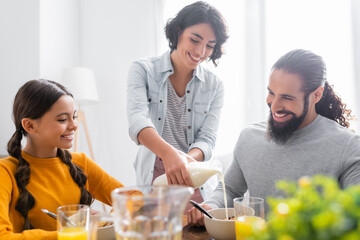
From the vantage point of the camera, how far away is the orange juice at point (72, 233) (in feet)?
2.69

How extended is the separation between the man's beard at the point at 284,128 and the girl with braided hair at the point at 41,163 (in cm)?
75

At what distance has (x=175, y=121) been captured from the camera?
1.87m

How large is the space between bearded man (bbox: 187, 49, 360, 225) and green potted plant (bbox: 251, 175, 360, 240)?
0.92m

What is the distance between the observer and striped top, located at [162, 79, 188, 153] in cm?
185

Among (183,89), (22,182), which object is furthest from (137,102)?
(22,182)

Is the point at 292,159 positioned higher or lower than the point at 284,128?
lower

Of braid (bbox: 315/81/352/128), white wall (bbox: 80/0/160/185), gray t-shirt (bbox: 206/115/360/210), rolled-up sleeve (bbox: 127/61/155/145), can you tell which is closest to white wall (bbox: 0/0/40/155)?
white wall (bbox: 80/0/160/185)

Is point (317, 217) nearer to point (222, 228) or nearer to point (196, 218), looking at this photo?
point (222, 228)

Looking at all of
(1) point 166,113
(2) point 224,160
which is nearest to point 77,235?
(1) point 166,113

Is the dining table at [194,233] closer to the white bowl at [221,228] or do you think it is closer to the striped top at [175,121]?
the white bowl at [221,228]

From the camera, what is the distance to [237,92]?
3.11 meters

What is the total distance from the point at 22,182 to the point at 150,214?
92 centimetres

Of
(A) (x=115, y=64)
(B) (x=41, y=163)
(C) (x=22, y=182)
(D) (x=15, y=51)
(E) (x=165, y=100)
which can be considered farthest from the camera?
(A) (x=115, y=64)

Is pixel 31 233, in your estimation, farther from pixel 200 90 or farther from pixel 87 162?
pixel 200 90
